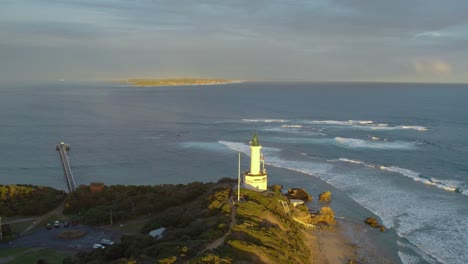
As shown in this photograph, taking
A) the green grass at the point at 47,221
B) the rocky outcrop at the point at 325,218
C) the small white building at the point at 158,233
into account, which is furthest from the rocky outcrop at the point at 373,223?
the green grass at the point at 47,221

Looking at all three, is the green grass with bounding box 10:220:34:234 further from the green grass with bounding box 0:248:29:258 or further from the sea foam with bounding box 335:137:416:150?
the sea foam with bounding box 335:137:416:150

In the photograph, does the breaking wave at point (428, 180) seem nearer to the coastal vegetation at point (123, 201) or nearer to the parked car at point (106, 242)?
the coastal vegetation at point (123, 201)

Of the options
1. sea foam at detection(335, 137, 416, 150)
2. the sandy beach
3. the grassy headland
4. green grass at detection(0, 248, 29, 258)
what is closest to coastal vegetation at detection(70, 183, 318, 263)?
the grassy headland

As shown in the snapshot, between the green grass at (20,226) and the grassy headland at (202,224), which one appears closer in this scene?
the grassy headland at (202,224)

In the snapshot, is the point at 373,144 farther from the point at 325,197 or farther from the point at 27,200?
the point at 27,200

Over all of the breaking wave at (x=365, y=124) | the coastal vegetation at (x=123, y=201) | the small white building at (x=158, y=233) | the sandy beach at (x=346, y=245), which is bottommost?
the sandy beach at (x=346, y=245)

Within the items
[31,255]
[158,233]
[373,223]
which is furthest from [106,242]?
[373,223]

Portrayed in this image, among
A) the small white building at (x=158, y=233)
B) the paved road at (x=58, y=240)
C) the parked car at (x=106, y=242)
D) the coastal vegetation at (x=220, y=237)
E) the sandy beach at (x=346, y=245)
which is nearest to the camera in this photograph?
the coastal vegetation at (x=220, y=237)

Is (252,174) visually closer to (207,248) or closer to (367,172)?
(207,248)
